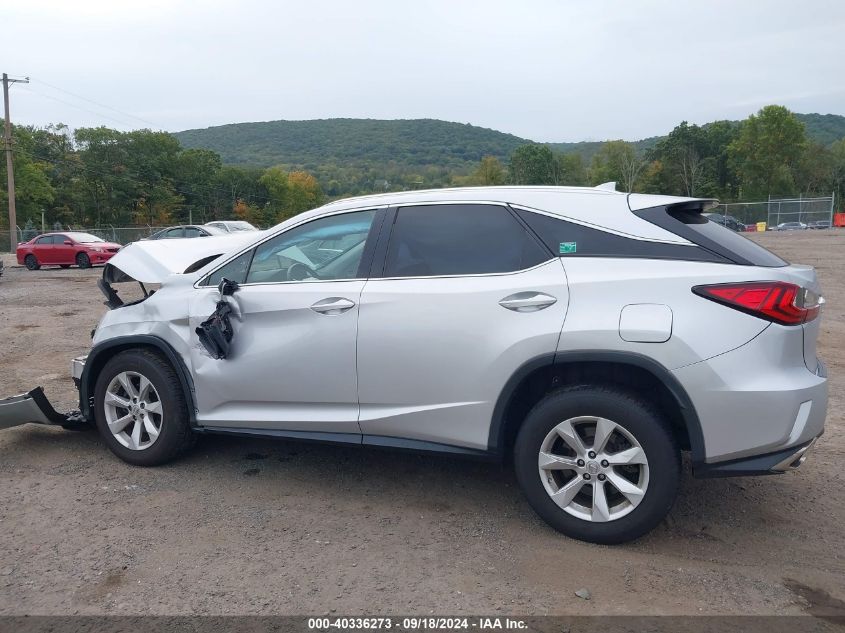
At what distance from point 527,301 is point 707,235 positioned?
96 cm

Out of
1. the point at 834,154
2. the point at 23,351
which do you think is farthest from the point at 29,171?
the point at 834,154

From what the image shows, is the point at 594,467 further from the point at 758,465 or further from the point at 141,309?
the point at 141,309

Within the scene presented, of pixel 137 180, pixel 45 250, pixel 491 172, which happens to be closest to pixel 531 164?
pixel 491 172

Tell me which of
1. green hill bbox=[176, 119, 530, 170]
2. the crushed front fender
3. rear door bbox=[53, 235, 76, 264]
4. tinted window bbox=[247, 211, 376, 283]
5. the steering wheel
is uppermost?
green hill bbox=[176, 119, 530, 170]

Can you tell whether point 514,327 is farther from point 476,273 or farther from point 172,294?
point 172,294

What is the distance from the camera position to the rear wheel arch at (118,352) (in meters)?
4.45

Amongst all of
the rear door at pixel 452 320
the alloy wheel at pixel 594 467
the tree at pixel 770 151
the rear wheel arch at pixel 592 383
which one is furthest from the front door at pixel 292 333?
the tree at pixel 770 151

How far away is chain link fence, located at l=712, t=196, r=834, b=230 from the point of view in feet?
159

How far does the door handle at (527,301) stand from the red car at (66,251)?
2504 cm

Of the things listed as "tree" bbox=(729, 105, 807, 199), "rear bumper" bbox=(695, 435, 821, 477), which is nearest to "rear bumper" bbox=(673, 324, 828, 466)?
"rear bumper" bbox=(695, 435, 821, 477)

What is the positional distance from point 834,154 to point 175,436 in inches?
4042

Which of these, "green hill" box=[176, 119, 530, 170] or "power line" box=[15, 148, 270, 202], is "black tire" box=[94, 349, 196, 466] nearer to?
"green hill" box=[176, 119, 530, 170]

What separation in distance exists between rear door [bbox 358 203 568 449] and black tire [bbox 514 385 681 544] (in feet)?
0.80

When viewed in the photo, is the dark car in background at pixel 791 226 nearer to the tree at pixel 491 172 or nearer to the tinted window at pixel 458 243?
the tree at pixel 491 172
